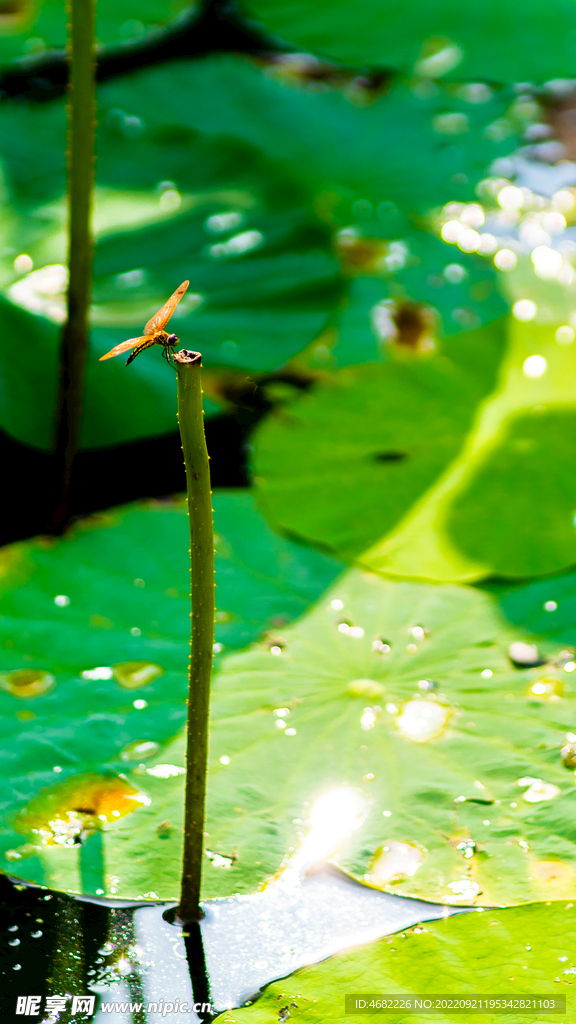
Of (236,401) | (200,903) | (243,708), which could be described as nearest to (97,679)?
(243,708)

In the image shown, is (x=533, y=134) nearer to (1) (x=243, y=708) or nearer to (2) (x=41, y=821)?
(1) (x=243, y=708)

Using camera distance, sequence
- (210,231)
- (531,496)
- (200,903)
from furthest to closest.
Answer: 1. (210,231)
2. (531,496)
3. (200,903)

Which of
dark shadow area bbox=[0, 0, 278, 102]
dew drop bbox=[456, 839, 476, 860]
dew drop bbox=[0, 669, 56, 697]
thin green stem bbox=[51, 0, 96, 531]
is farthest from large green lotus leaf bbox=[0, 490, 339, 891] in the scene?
dark shadow area bbox=[0, 0, 278, 102]

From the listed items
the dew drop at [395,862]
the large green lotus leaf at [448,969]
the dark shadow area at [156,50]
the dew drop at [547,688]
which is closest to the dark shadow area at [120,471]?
the dew drop at [547,688]

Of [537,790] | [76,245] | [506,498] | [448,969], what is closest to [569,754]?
[537,790]

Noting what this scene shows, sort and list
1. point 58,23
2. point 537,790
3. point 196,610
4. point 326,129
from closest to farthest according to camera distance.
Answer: point 196,610, point 537,790, point 326,129, point 58,23

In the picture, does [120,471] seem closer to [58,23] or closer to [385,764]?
[385,764]
